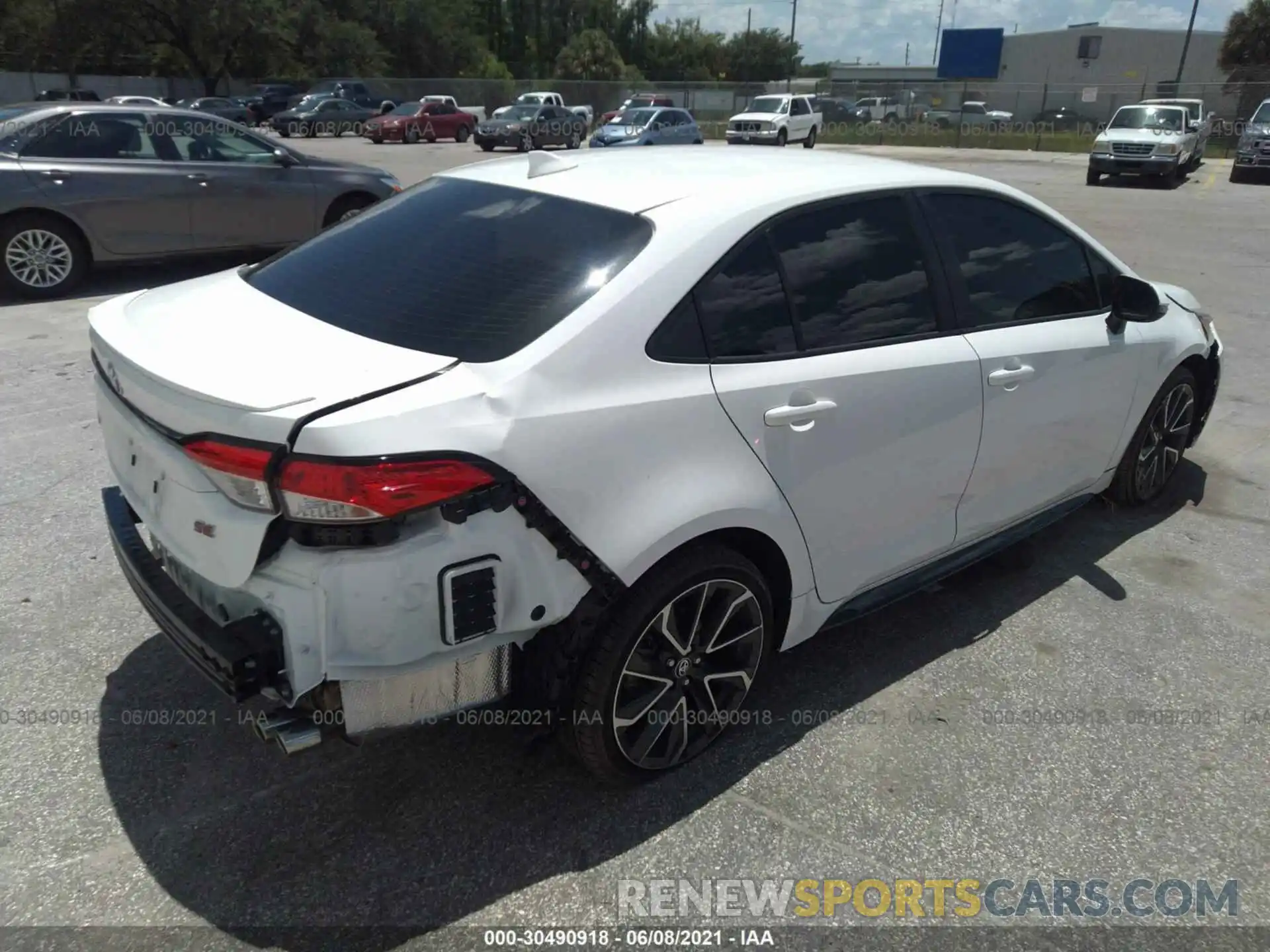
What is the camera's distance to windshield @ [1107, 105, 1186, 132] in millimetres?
22422

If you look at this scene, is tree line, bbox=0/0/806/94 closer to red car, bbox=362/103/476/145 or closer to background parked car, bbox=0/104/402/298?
red car, bbox=362/103/476/145

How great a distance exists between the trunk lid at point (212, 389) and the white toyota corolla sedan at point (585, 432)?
1 cm

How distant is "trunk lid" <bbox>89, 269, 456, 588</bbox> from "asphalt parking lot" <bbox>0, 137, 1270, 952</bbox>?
0.14 metres

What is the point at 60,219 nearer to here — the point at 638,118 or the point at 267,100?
the point at 638,118

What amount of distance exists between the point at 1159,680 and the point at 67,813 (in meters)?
3.54

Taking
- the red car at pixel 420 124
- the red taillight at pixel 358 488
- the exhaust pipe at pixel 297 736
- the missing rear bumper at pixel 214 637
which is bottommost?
the red car at pixel 420 124

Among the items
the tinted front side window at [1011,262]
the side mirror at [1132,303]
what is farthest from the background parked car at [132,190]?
the side mirror at [1132,303]

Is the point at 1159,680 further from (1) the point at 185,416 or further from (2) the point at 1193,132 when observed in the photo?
(2) the point at 1193,132

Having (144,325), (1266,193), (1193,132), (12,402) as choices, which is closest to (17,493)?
(12,402)

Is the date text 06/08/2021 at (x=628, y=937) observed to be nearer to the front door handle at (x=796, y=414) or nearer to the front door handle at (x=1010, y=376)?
the front door handle at (x=796, y=414)

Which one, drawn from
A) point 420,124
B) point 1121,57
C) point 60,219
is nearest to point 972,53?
point 1121,57

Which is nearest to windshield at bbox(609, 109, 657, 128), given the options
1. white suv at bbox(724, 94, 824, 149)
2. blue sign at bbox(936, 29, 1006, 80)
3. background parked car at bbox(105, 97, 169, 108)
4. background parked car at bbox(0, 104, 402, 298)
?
white suv at bbox(724, 94, 824, 149)

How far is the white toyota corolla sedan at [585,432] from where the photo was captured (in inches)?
84.0

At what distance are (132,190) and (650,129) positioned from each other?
21411 mm
